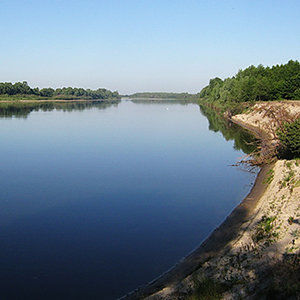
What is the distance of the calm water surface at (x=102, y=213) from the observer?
342 inches

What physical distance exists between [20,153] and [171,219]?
15.7 meters

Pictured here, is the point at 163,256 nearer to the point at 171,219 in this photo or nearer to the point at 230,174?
the point at 171,219

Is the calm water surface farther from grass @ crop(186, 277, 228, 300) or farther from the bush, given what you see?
the bush

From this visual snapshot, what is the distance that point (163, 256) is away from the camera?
976cm

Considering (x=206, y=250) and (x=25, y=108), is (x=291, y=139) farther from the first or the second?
(x=25, y=108)

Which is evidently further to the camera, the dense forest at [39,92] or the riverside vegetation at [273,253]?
the dense forest at [39,92]

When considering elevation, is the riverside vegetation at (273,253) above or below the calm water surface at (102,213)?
above

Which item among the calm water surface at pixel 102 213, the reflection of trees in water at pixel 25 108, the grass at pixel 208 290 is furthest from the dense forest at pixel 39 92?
the grass at pixel 208 290

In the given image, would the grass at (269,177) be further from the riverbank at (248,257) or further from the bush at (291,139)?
the riverbank at (248,257)

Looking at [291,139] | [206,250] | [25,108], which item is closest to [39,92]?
[25,108]

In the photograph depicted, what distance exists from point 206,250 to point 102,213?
469 centimetres

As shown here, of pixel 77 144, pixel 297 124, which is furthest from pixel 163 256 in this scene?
pixel 77 144

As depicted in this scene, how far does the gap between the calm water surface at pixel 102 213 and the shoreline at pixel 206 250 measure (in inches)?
12.7

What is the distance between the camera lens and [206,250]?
9805 mm
